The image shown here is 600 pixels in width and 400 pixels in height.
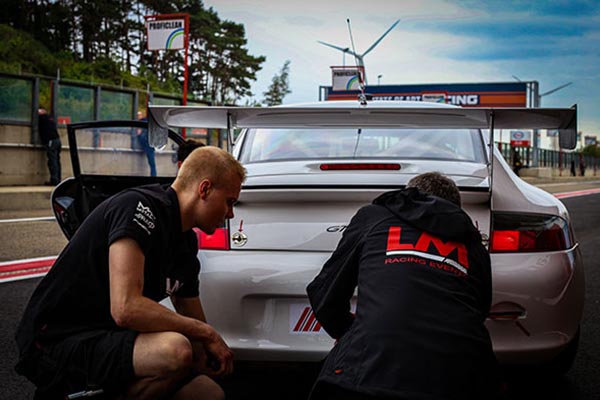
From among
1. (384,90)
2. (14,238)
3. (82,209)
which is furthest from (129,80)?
(82,209)

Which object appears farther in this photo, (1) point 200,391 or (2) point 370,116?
(2) point 370,116

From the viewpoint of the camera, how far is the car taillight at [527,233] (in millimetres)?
3018

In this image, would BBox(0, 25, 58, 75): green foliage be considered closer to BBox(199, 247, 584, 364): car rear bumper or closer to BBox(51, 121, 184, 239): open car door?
BBox(51, 121, 184, 239): open car door

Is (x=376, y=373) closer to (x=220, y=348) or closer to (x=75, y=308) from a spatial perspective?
(x=220, y=348)

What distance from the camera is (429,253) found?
6.79 feet

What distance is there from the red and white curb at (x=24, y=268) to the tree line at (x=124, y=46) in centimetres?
3436

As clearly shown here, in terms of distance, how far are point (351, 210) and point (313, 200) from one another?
0.59ft

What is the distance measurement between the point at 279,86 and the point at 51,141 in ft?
275

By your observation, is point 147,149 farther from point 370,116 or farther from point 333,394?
point 333,394

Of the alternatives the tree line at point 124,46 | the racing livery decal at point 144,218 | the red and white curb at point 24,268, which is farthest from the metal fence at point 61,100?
the tree line at point 124,46

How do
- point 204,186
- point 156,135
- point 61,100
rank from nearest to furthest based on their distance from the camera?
point 204,186 → point 156,135 → point 61,100

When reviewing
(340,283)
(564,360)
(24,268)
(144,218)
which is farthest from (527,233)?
(24,268)

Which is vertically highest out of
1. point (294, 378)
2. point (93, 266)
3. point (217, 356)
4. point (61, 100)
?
point (61, 100)

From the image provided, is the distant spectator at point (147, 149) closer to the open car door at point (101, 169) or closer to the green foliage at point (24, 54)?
the open car door at point (101, 169)
